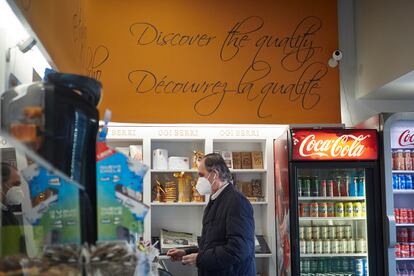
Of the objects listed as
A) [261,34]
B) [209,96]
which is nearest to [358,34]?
[261,34]

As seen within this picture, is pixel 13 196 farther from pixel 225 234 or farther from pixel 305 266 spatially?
pixel 305 266

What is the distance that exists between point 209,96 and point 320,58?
4.33ft

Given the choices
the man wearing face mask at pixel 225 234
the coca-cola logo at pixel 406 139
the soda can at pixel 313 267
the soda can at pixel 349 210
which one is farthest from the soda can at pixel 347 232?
the man wearing face mask at pixel 225 234

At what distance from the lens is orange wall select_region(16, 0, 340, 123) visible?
603 centimetres

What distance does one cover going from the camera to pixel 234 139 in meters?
6.14

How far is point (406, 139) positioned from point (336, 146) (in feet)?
3.00

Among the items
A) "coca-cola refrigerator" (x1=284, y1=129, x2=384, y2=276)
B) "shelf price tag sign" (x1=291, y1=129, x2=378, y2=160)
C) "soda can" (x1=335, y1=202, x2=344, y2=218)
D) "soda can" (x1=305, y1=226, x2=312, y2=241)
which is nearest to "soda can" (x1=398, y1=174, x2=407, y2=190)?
"coca-cola refrigerator" (x1=284, y1=129, x2=384, y2=276)

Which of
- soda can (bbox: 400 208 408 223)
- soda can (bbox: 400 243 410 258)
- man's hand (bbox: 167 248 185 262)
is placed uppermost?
soda can (bbox: 400 208 408 223)

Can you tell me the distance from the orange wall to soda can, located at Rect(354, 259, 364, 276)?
5.01 feet

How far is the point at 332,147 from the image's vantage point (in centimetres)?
556

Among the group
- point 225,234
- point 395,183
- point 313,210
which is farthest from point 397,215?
point 225,234

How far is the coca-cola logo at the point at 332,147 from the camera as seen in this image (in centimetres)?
555

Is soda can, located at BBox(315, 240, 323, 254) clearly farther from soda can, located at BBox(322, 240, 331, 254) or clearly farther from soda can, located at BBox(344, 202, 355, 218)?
soda can, located at BBox(344, 202, 355, 218)

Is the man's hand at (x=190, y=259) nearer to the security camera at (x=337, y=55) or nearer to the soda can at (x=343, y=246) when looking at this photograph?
the soda can at (x=343, y=246)
